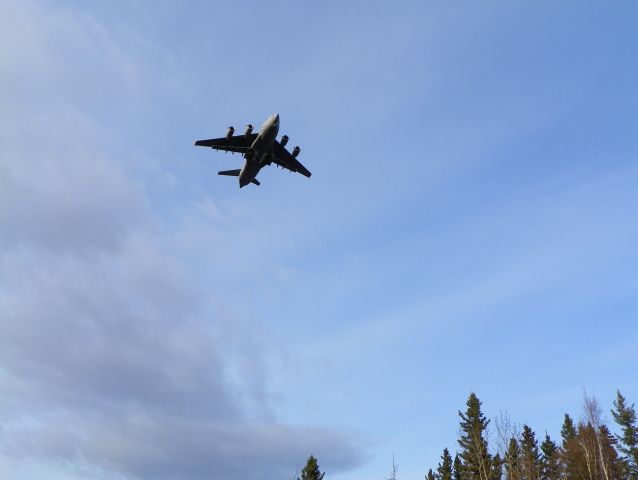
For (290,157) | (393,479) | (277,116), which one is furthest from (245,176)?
(393,479)

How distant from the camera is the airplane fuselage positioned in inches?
1485

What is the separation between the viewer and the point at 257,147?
39844mm

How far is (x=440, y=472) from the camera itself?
66.9m

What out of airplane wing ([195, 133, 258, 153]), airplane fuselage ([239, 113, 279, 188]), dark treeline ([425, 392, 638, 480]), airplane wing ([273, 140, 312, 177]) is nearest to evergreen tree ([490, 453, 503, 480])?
dark treeline ([425, 392, 638, 480])

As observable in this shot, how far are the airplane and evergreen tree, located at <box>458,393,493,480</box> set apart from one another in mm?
35791

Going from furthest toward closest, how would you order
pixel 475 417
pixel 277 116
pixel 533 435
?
pixel 533 435, pixel 475 417, pixel 277 116

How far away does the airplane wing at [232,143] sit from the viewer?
134 feet

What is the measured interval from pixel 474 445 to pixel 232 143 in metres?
42.7

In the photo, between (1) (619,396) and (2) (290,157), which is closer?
(2) (290,157)

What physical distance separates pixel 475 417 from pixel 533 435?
21834 millimetres

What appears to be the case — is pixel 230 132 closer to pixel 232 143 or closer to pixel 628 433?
pixel 232 143

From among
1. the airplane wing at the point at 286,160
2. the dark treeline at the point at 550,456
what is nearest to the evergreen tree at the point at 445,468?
the dark treeline at the point at 550,456

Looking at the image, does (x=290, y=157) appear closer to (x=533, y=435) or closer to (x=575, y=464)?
(x=575, y=464)

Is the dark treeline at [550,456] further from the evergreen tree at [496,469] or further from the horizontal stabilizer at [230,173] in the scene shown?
the horizontal stabilizer at [230,173]
